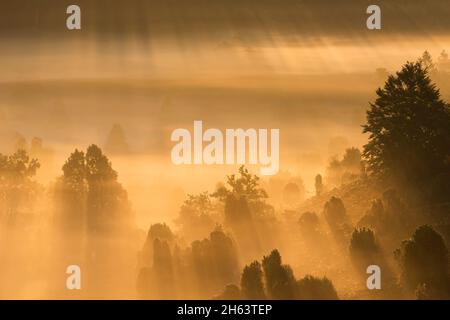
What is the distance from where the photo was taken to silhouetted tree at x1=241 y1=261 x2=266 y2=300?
322 feet

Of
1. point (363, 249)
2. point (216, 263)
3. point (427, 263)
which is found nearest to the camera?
point (427, 263)

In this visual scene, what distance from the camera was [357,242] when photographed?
110 m

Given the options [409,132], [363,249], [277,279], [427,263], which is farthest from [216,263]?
[427,263]

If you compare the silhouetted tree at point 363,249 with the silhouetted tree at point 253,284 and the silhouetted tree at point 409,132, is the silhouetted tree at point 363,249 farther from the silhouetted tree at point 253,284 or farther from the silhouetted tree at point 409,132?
the silhouetted tree at point 253,284

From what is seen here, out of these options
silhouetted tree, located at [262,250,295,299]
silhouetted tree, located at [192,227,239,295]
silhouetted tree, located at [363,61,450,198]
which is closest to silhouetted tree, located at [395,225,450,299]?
silhouetted tree, located at [262,250,295,299]

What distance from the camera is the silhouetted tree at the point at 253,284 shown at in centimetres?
9806

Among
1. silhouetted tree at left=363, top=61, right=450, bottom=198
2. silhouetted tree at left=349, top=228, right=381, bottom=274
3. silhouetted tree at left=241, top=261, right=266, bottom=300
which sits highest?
silhouetted tree at left=363, top=61, right=450, bottom=198

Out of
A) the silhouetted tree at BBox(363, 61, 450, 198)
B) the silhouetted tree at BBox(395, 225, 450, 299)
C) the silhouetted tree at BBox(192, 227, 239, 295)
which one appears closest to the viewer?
the silhouetted tree at BBox(395, 225, 450, 299)

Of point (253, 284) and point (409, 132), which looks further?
point (409, 132)

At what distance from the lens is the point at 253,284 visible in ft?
328

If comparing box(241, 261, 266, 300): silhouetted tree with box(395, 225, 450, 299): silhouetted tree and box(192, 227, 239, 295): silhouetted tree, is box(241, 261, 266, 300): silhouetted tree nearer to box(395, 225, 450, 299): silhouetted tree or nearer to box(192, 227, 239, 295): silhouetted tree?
box(395, 225, 450, 299): silhouetted tree

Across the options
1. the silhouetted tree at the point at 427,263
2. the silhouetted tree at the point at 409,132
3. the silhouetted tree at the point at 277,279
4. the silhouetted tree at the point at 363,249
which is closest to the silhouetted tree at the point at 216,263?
the silhouetted tree at the point at 277,279

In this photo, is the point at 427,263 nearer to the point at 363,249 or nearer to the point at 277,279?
the point at 363,249
